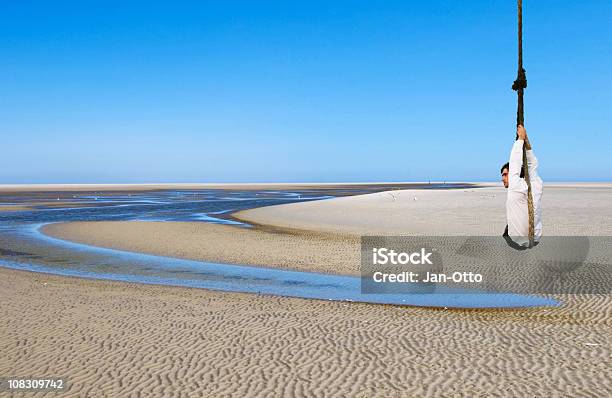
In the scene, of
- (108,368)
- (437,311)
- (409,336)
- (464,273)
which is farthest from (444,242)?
(108,368)

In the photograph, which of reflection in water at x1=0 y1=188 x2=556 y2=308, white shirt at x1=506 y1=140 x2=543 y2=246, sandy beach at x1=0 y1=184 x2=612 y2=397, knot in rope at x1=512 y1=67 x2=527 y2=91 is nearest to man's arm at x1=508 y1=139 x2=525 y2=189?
white shirt at x1=506 y1=140 x2=543 y2=246

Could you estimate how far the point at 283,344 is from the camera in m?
8.39

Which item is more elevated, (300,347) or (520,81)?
(520,81)

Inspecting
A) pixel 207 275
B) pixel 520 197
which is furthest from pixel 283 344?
pixel 207 275

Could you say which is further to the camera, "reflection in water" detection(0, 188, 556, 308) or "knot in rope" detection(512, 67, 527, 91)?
"reflection in water" detection(0, 188, 556, 308)

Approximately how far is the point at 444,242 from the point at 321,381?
15.0 m

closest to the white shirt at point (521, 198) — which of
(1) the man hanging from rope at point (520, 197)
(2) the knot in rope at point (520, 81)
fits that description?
(1) the man hanging from rope at point (520, 197)

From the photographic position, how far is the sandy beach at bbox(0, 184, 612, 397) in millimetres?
6652

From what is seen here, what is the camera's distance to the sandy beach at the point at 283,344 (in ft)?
21.8

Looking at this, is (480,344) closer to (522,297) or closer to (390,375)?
(390,375)

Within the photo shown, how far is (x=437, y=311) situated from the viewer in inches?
421

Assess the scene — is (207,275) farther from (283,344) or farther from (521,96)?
(521,96)

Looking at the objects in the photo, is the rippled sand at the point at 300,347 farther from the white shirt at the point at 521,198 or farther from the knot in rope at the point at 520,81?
the knot in rope at the point at 520,81

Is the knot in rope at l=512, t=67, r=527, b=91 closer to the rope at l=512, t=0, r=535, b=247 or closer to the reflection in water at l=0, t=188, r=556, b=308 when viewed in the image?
the rope at l=512, t=0, r=535, b=247
